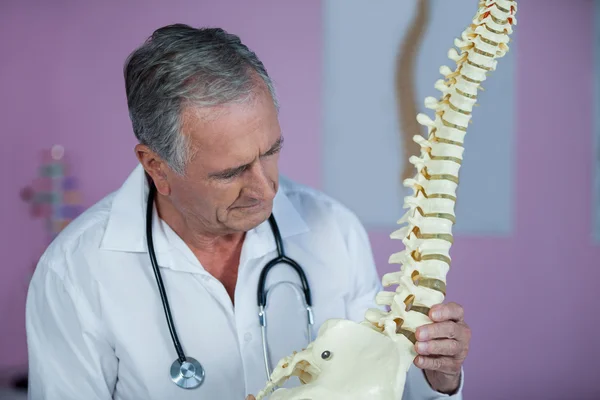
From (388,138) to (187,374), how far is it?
2005 mm

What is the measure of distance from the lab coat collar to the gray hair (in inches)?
9.5

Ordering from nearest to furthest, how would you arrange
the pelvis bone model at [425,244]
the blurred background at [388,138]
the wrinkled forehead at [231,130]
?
the pelvis bone model at [425,244] < the wrinkled forehead at [231,130] < the blurred background at [388,138]

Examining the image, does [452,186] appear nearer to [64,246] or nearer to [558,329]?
[64,246]

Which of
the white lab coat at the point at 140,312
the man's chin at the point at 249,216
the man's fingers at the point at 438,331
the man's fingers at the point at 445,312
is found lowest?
the white lab coat at the point at 140,312

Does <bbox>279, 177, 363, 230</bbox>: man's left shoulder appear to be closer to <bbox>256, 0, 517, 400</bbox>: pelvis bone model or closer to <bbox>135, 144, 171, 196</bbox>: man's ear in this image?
<bbox>135, 144, 171, 196</bbox>: man's ear

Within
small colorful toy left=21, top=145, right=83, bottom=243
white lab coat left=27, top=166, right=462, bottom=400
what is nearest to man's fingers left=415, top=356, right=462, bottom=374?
white lab coat left=27, top=166, right=462, bottom=400

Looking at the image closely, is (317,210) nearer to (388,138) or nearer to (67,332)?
→ (67,332)

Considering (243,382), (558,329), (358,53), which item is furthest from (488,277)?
(243,382)

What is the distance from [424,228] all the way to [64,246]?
0.82 metres

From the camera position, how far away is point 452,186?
3.65 feet

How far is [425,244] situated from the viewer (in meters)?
1.10

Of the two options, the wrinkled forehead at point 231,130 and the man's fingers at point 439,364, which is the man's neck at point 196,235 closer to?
the wrinkled forehead at point 231,130

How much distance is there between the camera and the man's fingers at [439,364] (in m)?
1.14

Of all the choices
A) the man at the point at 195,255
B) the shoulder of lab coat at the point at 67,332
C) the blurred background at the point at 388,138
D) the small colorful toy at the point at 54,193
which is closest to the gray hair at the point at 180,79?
the man at the point at 195,255
